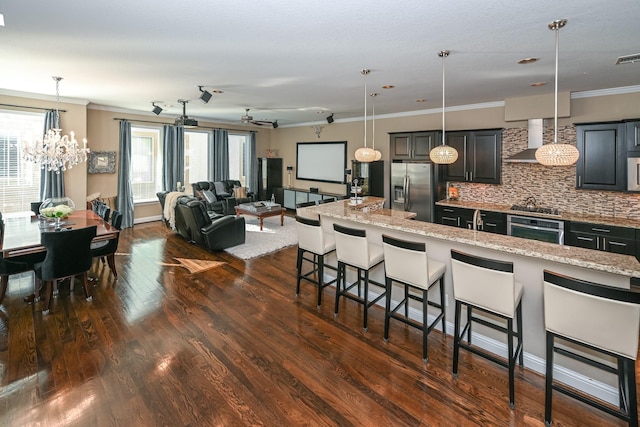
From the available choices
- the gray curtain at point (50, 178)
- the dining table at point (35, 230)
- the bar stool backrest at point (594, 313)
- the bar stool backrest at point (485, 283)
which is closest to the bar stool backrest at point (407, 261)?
the bar stool backrest at point (485, 283)

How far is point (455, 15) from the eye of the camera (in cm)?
255

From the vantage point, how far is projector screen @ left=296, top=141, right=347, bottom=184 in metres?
9.52

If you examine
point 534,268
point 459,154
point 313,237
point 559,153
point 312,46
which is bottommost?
point 534,268

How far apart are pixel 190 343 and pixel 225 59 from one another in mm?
3173

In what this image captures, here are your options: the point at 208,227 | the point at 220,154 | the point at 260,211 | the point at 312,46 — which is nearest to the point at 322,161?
the point at 260,211

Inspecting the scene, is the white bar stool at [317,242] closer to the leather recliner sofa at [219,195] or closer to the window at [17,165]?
the leather recliner sofa at [219,195]

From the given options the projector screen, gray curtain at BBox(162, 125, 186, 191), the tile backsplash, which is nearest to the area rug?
the projector screen

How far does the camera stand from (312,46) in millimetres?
3291

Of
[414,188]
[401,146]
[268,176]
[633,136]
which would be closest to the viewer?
[633,136]

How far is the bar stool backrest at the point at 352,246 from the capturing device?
327 centimetres

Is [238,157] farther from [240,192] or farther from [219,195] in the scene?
[219,195]

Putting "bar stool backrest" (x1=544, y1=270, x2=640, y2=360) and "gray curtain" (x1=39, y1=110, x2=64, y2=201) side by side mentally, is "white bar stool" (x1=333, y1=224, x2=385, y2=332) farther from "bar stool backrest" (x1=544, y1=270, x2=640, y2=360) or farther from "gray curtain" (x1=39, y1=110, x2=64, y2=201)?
"gray curtain" (x1=39, y1=110, x2=64, y2=201)

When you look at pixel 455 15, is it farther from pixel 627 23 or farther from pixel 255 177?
pixel 255 177

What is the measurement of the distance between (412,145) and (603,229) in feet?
11.8
